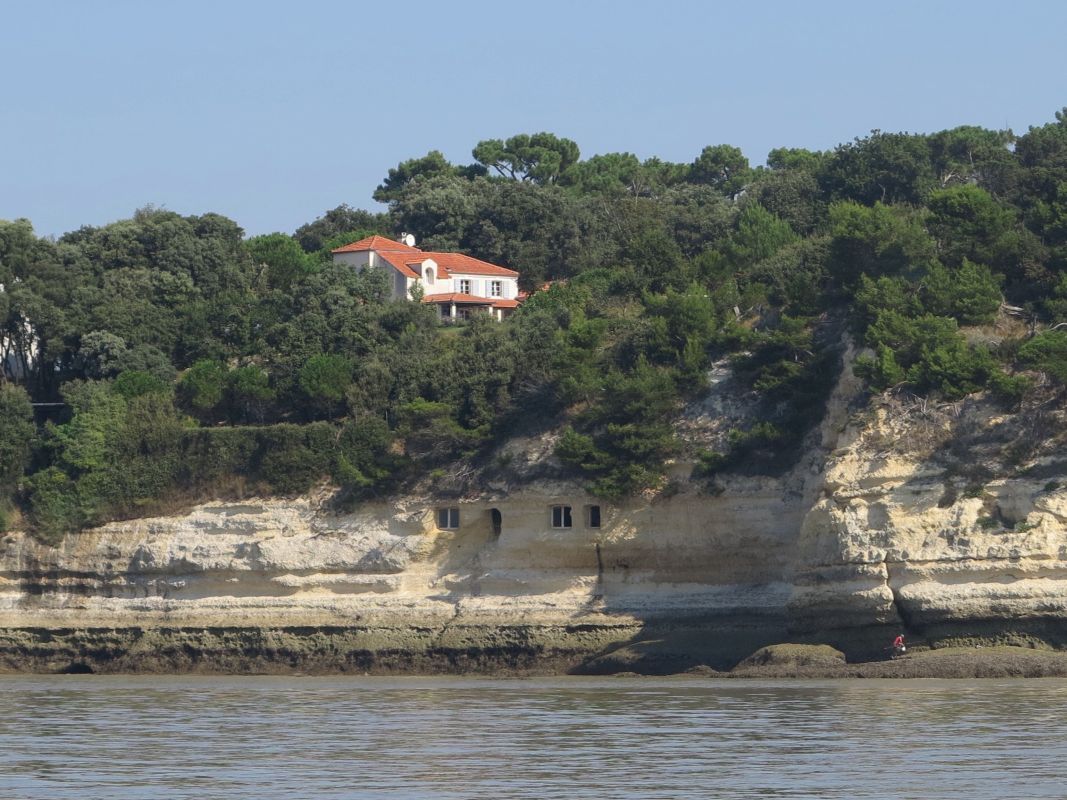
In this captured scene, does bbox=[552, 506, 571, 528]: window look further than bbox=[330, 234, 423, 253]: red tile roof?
No

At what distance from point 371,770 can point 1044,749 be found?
Answer: 794 cm

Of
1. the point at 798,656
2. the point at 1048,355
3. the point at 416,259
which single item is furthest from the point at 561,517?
the point at 416,259

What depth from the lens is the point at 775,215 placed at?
5772 centimetres

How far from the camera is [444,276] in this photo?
64.1 meters

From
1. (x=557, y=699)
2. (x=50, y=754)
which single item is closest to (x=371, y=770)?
(x=50, y=754)

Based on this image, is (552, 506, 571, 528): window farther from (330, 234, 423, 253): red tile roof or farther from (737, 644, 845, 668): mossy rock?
(330, 234, 423, 253): red tile roof

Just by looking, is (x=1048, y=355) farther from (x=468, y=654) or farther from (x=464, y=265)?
(x=464, y=265)

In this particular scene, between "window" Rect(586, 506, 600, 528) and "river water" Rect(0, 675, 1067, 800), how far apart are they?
6.72 metres

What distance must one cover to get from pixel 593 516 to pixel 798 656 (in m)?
7.48

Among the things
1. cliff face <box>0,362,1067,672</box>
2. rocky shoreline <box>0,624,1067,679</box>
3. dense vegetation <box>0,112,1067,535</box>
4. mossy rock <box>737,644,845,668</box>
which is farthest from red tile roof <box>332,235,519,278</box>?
mossy rock <box>737,644,845,668</box>

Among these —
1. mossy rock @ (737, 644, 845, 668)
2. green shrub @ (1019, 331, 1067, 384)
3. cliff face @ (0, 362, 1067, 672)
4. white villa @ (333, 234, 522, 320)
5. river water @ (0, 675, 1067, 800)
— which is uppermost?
white villa @ (333, 234, 522, 320)

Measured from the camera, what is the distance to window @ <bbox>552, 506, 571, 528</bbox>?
41.4m

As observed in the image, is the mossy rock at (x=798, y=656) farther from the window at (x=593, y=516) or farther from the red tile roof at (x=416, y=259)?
the red tile roof at (x=416, y=259)

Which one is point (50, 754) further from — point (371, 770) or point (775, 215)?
point (775, 215)
